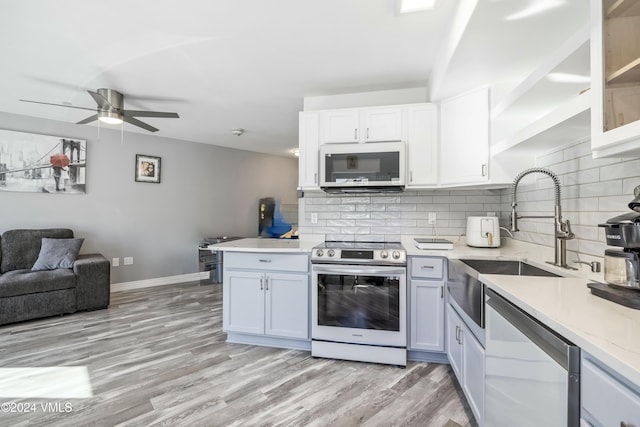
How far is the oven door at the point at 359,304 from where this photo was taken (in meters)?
2.10

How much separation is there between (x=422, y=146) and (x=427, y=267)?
3.66 feet

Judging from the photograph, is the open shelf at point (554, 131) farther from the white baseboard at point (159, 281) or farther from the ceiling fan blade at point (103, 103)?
the white baseboard at point (159, 281)

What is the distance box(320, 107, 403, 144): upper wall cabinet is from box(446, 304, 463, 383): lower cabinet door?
1.56m

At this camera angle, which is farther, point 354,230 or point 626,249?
point 354,230

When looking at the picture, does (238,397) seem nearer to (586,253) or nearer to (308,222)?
(308,222)

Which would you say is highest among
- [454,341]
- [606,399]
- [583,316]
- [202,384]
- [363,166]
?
[363,166]

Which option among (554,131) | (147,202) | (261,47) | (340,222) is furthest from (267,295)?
(147,202)

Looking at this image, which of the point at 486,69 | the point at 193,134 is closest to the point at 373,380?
the point at 486,69

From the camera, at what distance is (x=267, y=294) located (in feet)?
7.85

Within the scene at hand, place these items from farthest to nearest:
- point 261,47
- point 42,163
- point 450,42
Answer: point 42,163 < point 261,47 < point 450,42

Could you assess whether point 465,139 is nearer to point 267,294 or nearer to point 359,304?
point 359,304

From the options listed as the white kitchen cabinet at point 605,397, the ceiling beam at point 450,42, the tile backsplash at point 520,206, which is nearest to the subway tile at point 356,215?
the tile backsplash at point 520,206

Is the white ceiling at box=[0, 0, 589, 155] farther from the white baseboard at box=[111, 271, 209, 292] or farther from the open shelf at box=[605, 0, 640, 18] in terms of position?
the white baseboard at box=[111, 271, 209, 292]

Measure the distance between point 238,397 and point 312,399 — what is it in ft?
1.56
